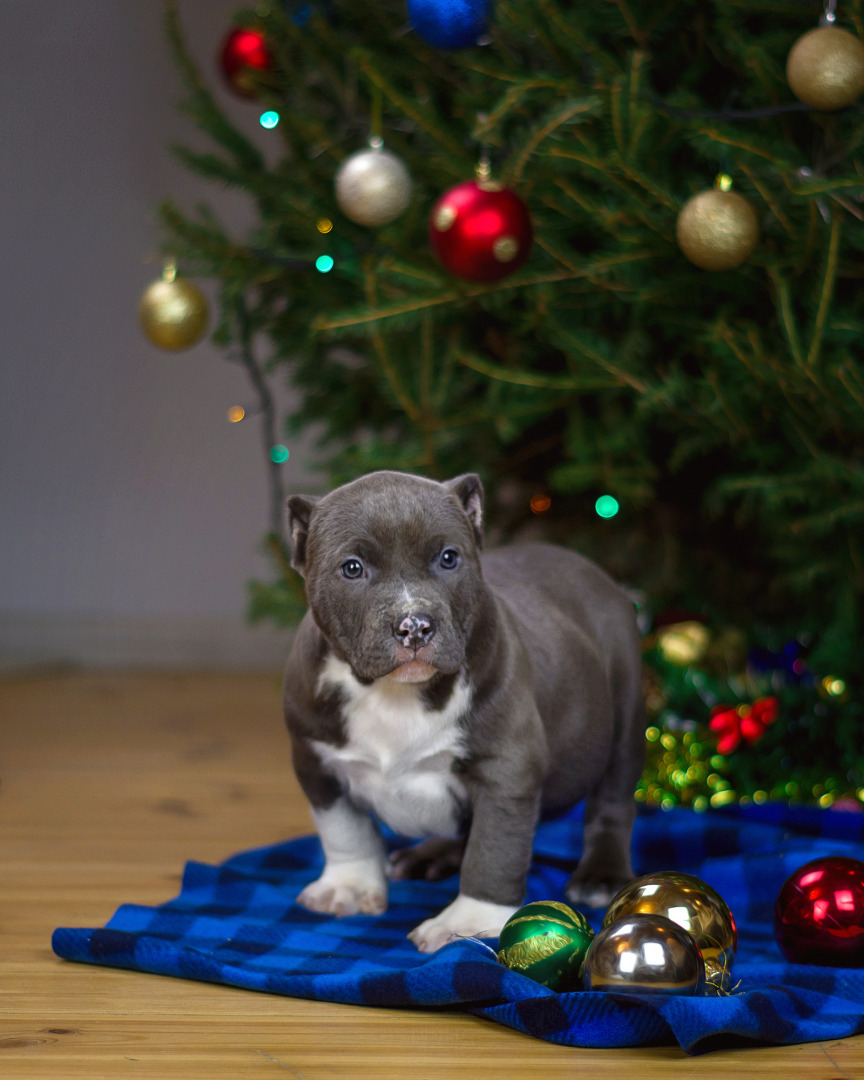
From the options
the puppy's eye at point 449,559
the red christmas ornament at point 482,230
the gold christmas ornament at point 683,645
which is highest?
the red christmas ornament at point 482,230

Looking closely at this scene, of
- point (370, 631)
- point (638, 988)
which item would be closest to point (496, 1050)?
point (638, 988)

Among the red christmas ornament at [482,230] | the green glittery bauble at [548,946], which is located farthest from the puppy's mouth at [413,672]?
the red christmas ornament at [482,230]

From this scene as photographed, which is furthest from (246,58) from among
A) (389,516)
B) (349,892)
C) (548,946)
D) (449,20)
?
(548,946)

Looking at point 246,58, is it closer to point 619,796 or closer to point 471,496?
point 471,496

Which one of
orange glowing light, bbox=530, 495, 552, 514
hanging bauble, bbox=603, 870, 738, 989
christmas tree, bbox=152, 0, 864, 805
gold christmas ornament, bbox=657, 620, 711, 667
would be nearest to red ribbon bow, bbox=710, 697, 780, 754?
christmas tree, bbox=152, 0, 864, 805

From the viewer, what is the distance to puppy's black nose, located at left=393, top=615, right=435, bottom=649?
1450 mm

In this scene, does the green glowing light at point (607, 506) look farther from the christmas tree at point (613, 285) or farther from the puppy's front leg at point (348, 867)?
the puppy's front leg at point (348, 867)

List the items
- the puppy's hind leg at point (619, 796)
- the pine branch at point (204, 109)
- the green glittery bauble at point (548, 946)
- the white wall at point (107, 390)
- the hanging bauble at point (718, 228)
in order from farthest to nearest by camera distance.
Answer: the white wall at point (107, 390), the pine branch at point (204, 109), the hanging bauble at point (718, 228), the puppy's hind leg at point (619, 796), the green glittery bauble at point (548, 946)

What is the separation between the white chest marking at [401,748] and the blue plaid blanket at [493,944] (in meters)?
0.19

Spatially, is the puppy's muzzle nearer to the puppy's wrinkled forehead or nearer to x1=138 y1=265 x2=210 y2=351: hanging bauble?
the puppy's wrinkled forehead

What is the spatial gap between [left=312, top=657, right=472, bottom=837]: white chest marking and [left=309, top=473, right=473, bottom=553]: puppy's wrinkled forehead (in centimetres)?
19

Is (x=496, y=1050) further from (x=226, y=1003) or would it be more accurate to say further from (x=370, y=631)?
(x=370, y=631)

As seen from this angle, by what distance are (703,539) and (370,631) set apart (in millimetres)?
1800

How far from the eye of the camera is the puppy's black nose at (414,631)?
145 centimetres
